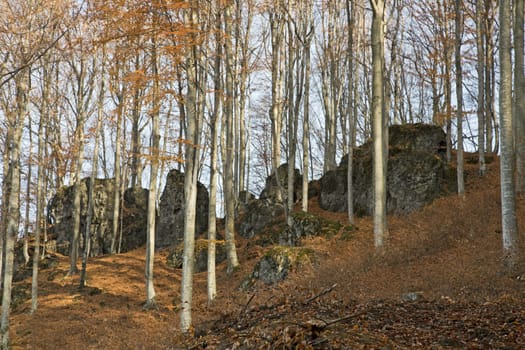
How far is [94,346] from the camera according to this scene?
11.8m

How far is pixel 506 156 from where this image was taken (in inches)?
379

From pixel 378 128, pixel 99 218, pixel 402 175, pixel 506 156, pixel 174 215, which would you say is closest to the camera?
pixel 506 156

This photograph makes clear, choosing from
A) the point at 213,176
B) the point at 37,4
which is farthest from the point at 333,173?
the point at 37,4

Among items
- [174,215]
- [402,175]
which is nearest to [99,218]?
[174,215]

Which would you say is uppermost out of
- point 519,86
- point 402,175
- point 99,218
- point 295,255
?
point 519,86

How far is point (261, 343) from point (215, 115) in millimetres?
10153

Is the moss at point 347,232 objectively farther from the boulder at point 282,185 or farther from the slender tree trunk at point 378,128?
the boulder at point 282,185

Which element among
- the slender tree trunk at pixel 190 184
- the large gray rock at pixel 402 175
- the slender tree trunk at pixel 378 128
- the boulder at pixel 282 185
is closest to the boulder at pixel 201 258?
the boulder at pixel 282 185

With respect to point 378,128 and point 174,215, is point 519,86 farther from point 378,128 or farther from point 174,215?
point 174,215

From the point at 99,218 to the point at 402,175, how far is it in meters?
18.2

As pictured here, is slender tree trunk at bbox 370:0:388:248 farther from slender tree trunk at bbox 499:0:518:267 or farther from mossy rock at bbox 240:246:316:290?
slender tree trunk at bbox 499:0:518:267

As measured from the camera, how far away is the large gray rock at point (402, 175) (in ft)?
59.0

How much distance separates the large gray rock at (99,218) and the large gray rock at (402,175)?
1201 centimetres

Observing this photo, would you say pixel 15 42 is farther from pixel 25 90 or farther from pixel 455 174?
pixel 455 174
